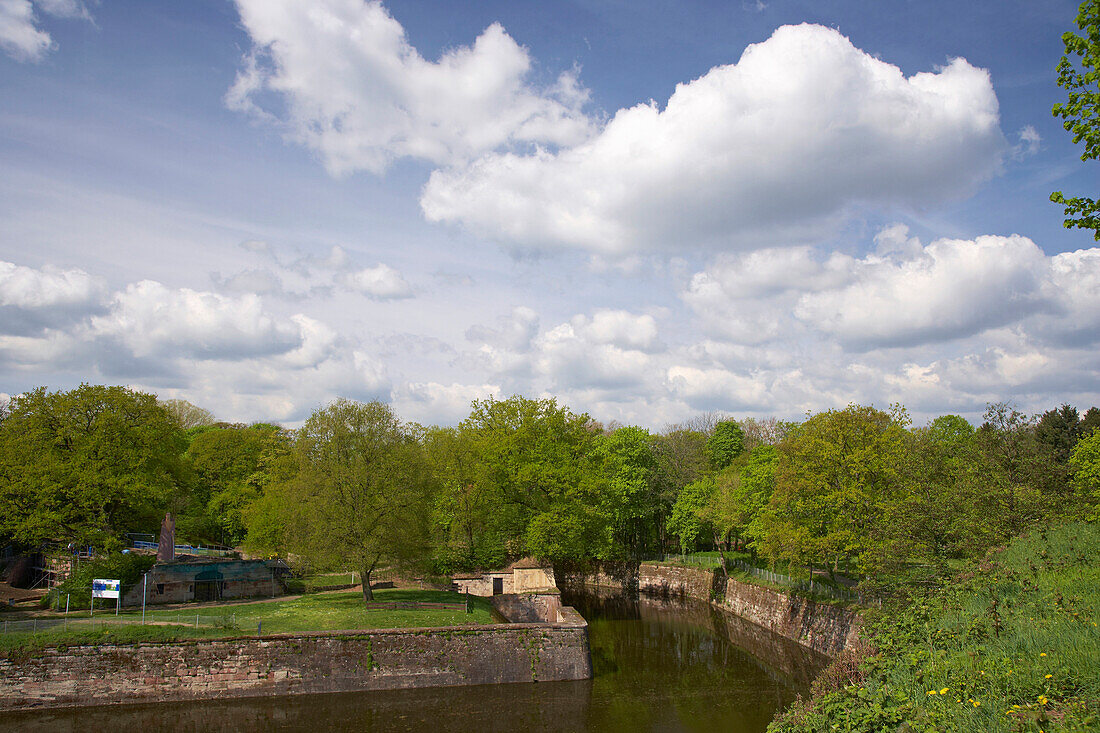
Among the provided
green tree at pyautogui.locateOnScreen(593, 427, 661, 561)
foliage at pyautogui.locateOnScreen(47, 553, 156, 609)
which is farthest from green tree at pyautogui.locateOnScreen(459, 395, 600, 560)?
foliage at pyautogui.locateOnScreen(47, 553, 156, 609)

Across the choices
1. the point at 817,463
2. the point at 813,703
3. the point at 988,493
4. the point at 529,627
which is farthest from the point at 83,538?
the point at 988,493

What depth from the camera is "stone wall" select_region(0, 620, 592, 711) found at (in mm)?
20203

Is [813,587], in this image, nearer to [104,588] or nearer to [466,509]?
[466,509]

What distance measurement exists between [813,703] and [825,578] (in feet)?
97.7

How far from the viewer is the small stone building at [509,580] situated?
34.7 metres

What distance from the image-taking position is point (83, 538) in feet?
97.2

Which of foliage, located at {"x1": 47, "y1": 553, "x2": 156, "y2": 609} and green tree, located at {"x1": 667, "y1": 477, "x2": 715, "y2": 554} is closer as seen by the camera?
foliage, located at {"x1": 47, "y1": 553, "x2": 156, "y2": 609}

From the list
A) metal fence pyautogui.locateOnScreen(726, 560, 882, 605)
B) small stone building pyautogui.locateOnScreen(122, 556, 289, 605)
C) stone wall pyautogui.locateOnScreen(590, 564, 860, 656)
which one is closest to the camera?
metal fence pyautogui.locateOnScreen(726, 560, 882, 605)

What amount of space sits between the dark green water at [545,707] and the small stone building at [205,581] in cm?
895

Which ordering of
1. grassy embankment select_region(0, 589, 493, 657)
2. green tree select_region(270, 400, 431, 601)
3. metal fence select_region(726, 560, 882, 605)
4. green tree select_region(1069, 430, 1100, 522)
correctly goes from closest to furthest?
grassy embankment select_region(0, 589, 493, 657) < green tree select_region(270, 400, 431, 601) < metal fence select_region(726, 560, 882, 605) < green tree select_region(1069, 430, 1100, 522)

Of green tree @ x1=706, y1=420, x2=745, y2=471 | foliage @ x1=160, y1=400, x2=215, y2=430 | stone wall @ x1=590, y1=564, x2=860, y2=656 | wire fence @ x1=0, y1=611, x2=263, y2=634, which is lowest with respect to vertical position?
stone wall @ x1=590, y1=564, x2=860, y2=656

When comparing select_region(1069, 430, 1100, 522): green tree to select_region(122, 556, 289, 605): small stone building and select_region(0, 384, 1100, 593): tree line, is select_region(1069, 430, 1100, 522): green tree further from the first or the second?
select_region(122, 556, 289, 605): small stone building

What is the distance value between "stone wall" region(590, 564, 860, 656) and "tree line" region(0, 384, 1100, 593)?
2.37 metres

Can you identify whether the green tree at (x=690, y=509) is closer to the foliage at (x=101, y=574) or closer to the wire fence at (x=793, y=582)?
the wire fence at (x=793, y=582)
